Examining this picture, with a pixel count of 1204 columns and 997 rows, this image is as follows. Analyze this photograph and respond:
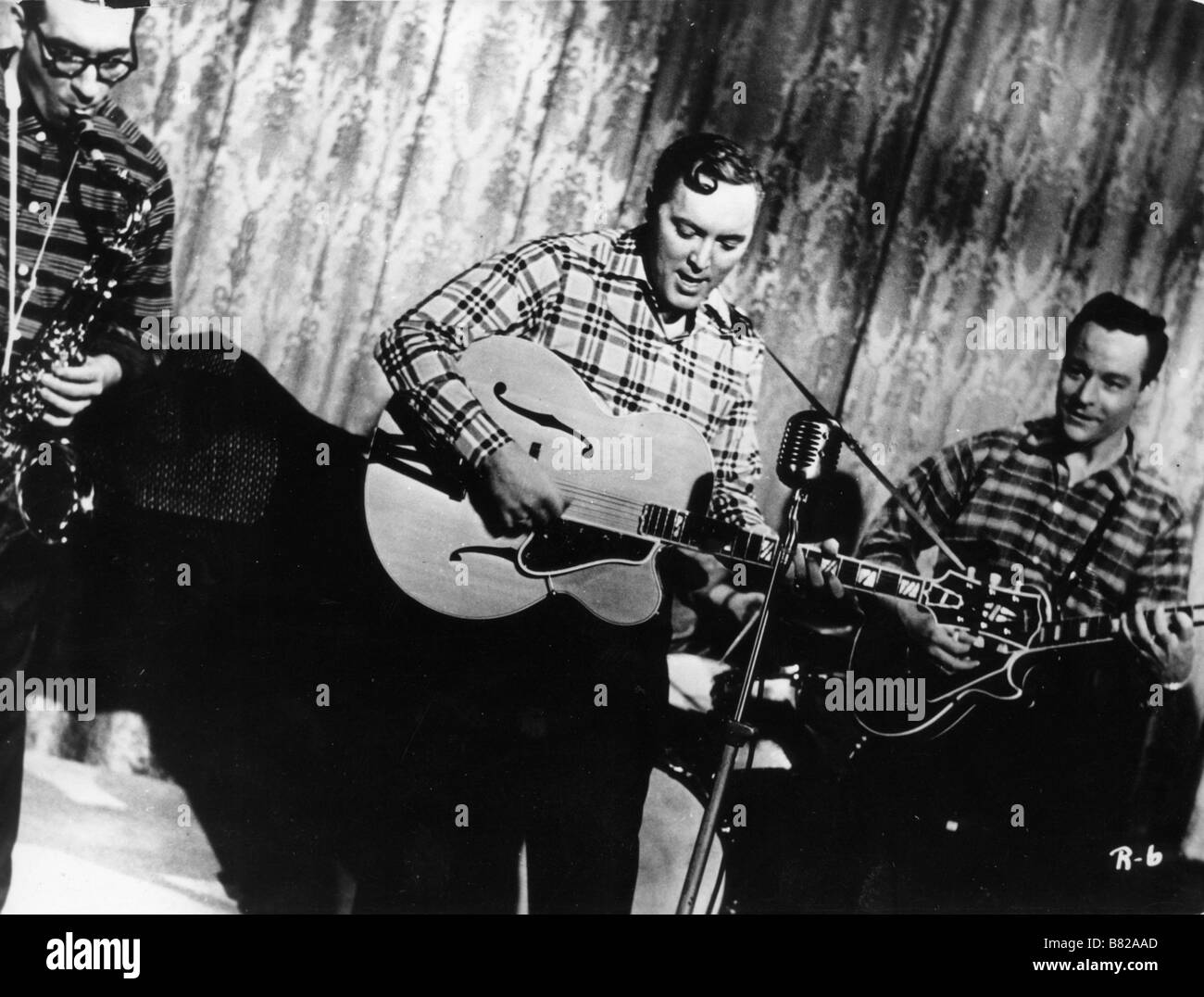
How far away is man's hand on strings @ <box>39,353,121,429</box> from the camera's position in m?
2.53

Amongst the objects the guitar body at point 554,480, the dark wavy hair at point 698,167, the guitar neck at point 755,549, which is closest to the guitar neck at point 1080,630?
the guitar neck at point 755,549

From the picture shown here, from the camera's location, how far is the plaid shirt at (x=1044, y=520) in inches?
106

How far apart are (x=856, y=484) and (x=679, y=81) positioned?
120 centimetres

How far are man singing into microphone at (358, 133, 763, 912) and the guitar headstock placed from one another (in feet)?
1.88

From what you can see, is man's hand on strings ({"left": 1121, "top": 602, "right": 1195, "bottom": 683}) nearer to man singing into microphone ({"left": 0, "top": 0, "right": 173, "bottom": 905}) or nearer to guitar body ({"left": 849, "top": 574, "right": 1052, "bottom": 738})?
guitar body ({"left": 849, "top": 574, "right": 1052, "bottom": 738})

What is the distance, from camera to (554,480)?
2.47m

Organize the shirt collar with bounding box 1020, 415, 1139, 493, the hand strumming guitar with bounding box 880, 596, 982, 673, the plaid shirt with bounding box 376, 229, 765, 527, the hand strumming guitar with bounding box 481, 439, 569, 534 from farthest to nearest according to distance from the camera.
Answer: the shirt collar with bounding box 1020, 415, 1139, 493
the hand strumming guitar with bounding box 880, 596, 982, 673
the plaid shirt with bounding box 376, 229, 765, 527
the hand strumming guitar with bounding box 481, 439, 569, 534

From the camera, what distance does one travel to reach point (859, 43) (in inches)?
108

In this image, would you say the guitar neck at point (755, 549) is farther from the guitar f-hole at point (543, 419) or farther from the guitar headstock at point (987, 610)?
the guitar f-hole at point (543, 419)

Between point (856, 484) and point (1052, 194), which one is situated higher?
point (1052, 194)

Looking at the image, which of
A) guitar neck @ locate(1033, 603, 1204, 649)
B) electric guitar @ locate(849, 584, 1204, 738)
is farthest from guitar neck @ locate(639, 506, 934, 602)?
guitar neck @ locate(1033, 603, 1204, 649)

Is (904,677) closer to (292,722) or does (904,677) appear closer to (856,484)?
(856,484)

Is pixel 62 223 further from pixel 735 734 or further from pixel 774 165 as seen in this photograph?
pixel 735 734
